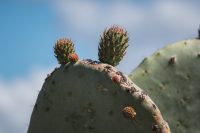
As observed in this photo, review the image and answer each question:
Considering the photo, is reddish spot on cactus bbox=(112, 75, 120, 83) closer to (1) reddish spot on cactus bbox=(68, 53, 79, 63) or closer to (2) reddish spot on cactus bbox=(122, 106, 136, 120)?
(2) reddish spot on cactus bbox=(122, 106, 136, 120)

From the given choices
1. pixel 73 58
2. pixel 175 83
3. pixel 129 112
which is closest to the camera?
pixel 129 112

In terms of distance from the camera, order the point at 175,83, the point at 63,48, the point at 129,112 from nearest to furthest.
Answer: the point at 129,112 → the point at 63,48 → the point at 175,83

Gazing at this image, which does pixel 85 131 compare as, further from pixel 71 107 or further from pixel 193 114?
pixel 193 114

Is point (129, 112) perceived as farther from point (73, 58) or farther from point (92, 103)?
point (73, 58)

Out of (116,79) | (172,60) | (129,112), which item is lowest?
(129,112)

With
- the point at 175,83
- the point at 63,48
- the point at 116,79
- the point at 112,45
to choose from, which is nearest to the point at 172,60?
the point at 175,83

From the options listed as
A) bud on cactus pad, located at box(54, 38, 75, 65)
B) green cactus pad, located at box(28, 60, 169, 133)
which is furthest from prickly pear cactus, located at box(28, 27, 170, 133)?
bud on cactus pad, located at box(54, 38, 75, 65)
